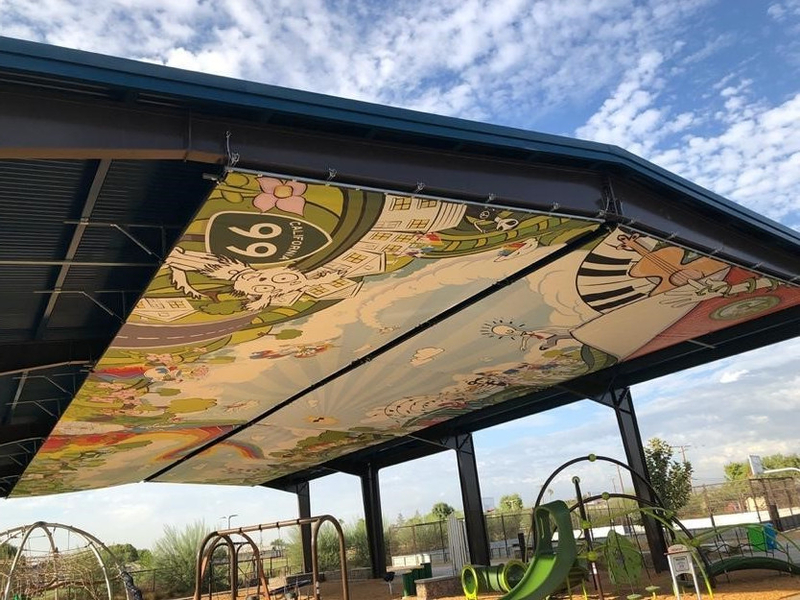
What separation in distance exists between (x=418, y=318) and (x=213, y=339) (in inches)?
125

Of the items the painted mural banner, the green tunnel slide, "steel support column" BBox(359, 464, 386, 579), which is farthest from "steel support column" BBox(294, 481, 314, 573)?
the green tunnel slide

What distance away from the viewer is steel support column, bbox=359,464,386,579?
1003 inches

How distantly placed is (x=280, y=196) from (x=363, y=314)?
3735 mm

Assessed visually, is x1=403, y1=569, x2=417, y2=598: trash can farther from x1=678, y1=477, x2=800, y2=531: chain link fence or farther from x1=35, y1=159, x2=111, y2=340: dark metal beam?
x1=35, y1=159, x2=111, y2=340: dark metal beam

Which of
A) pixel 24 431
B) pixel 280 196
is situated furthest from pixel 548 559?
pixel 24 431

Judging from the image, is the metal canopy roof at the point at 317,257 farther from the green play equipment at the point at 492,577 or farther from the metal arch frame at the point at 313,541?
the green play equipment at the point at 492,577

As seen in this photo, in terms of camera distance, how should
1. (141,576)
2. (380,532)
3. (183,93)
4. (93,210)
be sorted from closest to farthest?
(183,93) → (93,210) → (380,532) → (141,576)

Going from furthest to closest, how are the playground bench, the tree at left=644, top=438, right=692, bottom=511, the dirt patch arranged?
the tree at left=644, top=438, right=692, bottom=511
the playground bench
the dirt patch

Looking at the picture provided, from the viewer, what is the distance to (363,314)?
9445mm

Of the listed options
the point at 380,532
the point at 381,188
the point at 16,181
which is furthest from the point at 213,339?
the point at 380,532

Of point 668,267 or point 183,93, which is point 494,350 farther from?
point 183,93

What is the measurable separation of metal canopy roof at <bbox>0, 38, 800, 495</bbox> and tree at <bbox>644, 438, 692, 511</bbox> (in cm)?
1140

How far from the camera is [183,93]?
4.93 meters

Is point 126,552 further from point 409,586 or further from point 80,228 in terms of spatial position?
point 80,228
